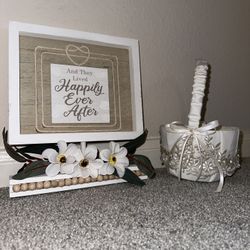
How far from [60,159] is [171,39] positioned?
0.72 metres

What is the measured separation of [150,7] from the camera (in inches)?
45.2

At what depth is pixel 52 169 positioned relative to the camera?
0.78 metres

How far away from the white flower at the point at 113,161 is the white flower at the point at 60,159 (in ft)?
0.31

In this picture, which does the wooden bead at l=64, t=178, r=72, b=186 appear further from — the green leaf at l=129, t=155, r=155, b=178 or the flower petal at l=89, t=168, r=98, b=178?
→ the green leaf at l=129, t=155, r=155, b=178

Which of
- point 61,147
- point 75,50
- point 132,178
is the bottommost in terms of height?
point 132,178

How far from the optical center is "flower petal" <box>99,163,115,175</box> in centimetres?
84

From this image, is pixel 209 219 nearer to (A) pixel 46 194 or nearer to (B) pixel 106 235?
(B) pixel 106 235

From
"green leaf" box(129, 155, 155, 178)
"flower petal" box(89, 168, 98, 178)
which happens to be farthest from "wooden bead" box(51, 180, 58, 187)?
"green leaf" box(129, 155, 155, 178)

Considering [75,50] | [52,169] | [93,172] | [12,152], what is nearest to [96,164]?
[93,172]

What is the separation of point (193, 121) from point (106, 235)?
1.65 ft

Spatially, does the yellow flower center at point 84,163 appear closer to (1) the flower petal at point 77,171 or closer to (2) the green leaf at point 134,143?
(1) the flower petal at point 77,171

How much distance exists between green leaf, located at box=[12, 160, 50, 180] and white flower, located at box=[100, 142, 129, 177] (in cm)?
17

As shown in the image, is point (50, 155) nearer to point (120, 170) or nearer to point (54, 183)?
point (54, 183)

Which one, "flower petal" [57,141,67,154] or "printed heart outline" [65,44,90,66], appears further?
"printed heart outline" [65,44,90,66]
